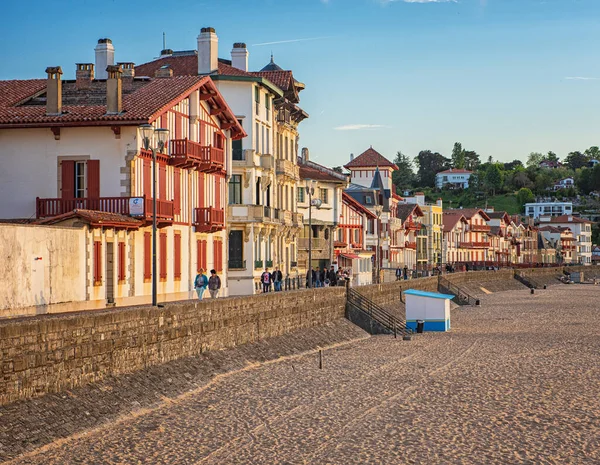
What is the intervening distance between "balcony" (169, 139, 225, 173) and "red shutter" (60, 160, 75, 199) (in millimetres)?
4674

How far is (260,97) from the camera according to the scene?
59.7 m

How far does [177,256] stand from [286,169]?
64.5 ft

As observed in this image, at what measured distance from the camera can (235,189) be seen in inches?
2295

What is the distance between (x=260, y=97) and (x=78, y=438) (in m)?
39.9

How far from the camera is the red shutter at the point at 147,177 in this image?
139ft

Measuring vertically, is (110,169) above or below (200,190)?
above

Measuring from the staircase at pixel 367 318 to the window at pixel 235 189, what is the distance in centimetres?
898

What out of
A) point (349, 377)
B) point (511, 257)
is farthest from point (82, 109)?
point (511, 257)

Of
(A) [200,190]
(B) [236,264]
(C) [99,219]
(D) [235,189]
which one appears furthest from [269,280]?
(C) [99,219]

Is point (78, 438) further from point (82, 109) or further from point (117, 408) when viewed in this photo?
point (82, 109)

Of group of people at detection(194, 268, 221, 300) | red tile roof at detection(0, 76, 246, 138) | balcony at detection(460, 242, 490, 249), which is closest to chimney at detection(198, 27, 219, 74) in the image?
red tile roof at detection(0, 76, 246, 138)

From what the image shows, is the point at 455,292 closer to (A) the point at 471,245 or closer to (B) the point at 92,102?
(B) the point at 92,102

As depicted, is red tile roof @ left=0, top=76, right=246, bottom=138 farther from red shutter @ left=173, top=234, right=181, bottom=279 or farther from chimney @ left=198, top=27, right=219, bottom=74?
chimney @ left=198, top=27, right=219, bottom=74

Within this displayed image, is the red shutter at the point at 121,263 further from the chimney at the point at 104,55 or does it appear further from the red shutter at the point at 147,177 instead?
the chimney at the point at 104,55
